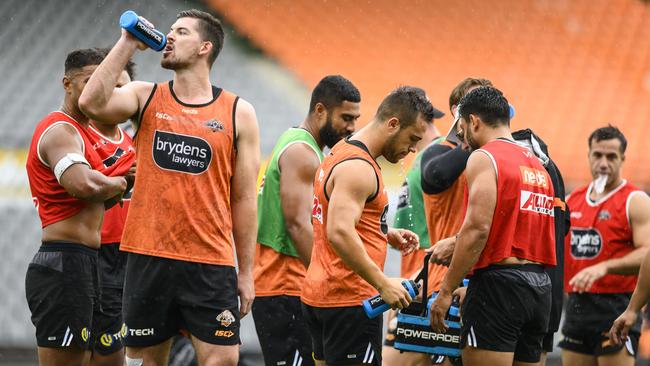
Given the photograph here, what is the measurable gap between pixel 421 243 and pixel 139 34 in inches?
129

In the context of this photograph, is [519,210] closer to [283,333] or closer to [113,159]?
[283,333]

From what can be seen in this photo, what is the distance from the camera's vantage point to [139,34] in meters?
5.03

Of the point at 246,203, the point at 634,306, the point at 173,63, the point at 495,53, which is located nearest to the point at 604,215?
the point at 634,306

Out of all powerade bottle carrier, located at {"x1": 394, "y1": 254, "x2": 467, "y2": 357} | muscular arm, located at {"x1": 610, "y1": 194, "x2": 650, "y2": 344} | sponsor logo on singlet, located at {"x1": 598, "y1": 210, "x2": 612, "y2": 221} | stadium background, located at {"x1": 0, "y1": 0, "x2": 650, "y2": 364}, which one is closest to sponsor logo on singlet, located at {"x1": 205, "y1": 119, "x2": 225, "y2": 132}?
powerade bottle carrier, located at {"x1": 394, "y1": 254, "x2": 467, "y2": 357}

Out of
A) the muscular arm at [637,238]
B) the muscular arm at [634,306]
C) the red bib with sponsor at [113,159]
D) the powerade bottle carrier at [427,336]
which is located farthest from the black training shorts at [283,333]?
the muscular arm at [637,238]

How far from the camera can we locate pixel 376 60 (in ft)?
48.2

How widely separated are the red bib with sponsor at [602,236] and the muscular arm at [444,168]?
1.91 meters

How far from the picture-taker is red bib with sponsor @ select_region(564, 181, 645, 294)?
7859 mm

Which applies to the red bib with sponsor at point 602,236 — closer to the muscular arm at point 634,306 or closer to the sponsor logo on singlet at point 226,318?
the muscular arm at point 634,306

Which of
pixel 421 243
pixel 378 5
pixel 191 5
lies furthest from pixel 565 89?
pixel 421 243

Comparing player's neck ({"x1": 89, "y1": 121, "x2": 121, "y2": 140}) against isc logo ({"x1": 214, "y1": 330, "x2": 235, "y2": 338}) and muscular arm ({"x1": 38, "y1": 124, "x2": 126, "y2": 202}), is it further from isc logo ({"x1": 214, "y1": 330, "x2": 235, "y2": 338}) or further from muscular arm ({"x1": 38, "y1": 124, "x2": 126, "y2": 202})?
isc logo ({"x1": 214, "y1": 330, "x2": 235, "y2": 338})

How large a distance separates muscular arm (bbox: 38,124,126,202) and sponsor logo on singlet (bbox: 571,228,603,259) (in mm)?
4279

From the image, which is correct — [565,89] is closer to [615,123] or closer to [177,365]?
[615,123]

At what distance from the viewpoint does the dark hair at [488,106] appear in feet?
18.9
